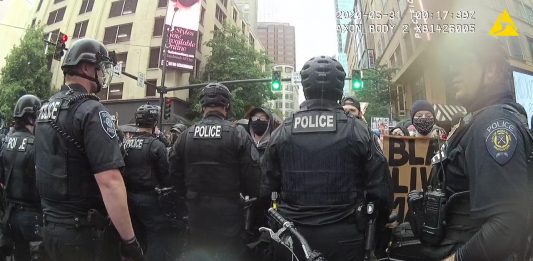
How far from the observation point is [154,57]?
25719mm

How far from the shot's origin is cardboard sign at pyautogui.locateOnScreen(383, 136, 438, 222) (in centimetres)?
355

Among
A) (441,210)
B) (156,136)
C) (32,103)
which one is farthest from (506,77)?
(32,103)

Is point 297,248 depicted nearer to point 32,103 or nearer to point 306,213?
point 306,213

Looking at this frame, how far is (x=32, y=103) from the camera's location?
393 cm

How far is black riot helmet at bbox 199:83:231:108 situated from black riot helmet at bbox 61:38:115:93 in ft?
4.01

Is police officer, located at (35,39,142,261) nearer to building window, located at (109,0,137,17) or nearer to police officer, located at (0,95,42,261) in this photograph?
police officer, located at (0,95,42,261)

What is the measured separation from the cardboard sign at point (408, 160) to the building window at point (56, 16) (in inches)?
1317

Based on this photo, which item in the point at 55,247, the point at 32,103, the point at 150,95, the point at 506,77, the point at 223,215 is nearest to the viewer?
the point at 506,77

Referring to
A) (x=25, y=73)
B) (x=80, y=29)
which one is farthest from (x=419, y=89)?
(x=25, y=73)

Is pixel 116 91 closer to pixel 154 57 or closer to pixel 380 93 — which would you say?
pixel 154 57

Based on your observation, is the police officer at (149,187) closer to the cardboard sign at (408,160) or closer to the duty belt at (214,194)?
the duty belt at (214,194)

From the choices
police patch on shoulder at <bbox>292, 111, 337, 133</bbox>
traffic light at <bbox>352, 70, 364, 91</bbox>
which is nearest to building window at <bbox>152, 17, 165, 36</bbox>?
traffic light at <bbox>352, 70, 364, 91</bbox>

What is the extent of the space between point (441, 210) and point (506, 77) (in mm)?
768

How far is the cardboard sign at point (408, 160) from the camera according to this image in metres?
3.55
